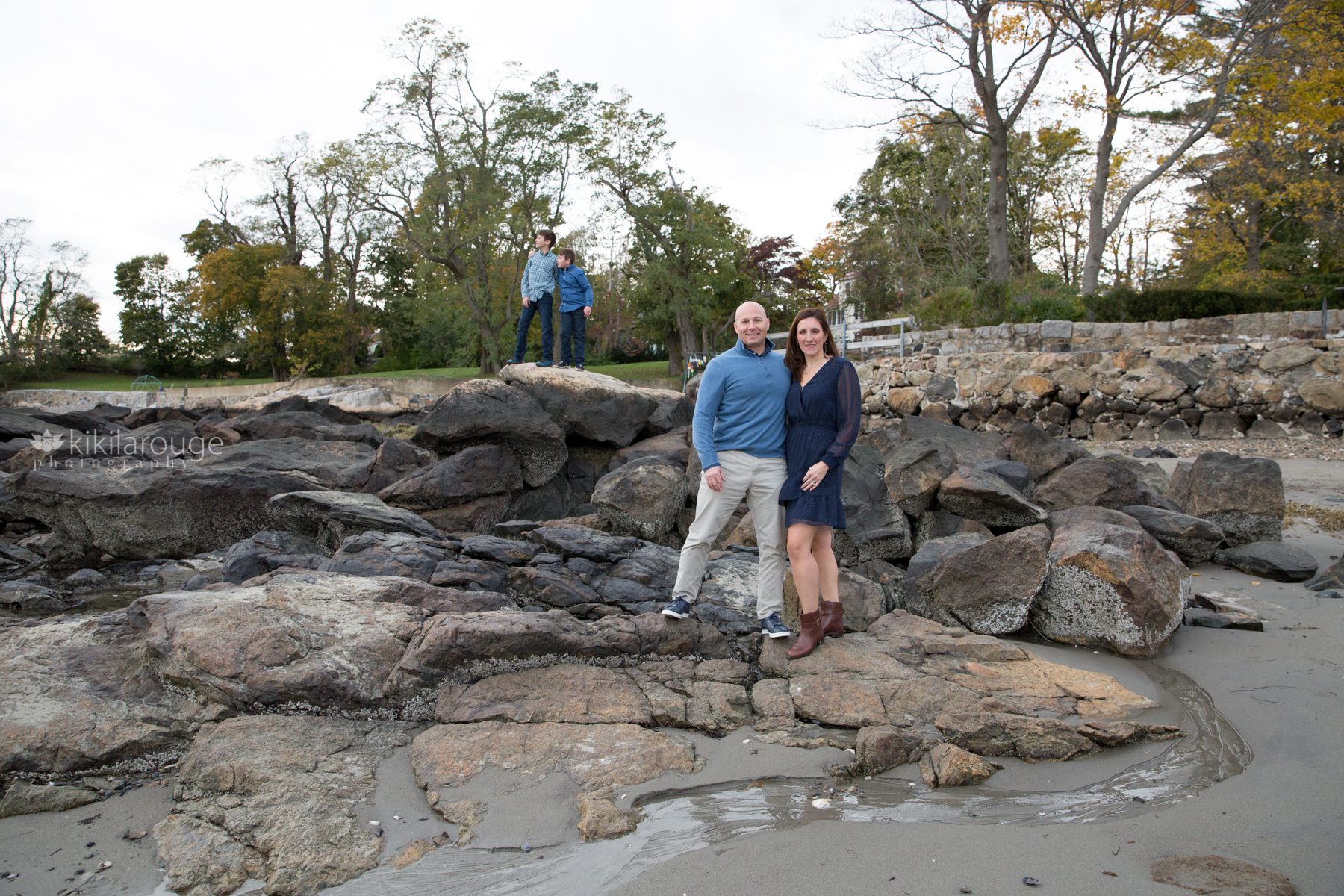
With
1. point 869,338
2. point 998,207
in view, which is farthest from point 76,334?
point 998,207

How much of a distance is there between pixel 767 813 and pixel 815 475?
179 cm

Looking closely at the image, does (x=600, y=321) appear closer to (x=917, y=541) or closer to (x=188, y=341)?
(x=188, y=341)

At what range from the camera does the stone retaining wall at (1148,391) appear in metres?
13.9

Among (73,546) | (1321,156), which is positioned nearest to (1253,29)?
(1321,156)

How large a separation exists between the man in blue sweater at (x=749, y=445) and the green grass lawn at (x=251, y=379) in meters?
25.6

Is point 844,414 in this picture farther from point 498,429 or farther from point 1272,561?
point 498,429

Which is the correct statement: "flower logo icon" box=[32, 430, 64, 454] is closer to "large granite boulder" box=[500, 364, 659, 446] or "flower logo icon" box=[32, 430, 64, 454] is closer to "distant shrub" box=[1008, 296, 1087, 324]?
"large granite boulder" box=[500, 364, 659, 446]

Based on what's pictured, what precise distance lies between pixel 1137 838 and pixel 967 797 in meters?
A: 0.58

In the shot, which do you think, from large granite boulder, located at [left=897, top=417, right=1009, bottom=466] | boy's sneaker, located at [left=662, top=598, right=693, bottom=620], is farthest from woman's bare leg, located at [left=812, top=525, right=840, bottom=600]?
large granite boulder, located at [left=897, top=417, right=1009, bottom=466]

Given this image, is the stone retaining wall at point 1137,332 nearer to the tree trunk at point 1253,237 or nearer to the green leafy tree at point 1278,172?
the green leafy tree at point 1278,172

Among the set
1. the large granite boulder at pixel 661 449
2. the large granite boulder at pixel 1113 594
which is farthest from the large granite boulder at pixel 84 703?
the large granite boulder at pixel 661 449

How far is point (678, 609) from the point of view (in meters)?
4.77

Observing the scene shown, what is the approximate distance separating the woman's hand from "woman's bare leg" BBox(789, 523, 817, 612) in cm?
21

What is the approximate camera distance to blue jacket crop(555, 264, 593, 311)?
1170 centimetres
